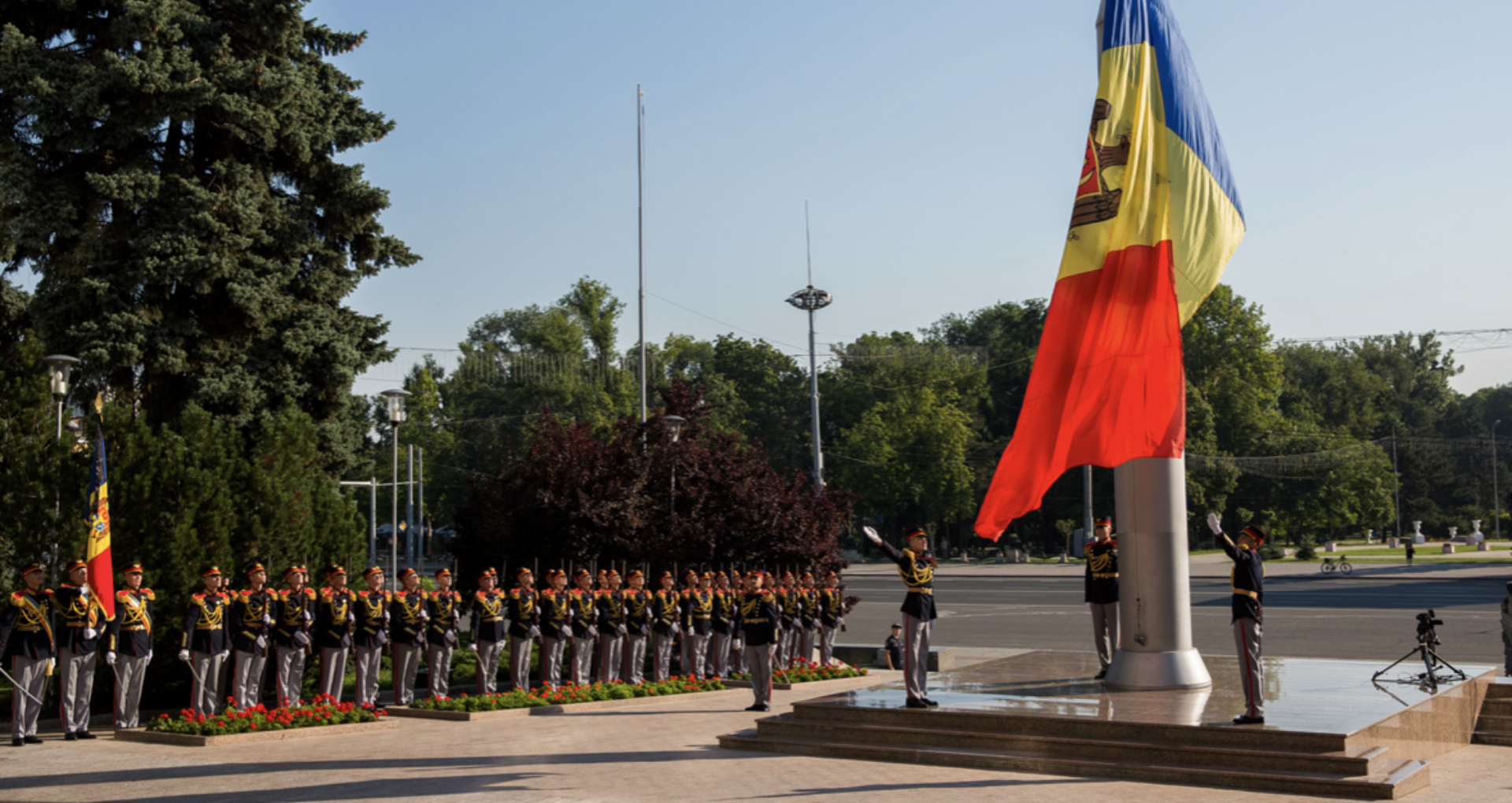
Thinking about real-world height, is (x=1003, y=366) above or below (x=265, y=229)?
above

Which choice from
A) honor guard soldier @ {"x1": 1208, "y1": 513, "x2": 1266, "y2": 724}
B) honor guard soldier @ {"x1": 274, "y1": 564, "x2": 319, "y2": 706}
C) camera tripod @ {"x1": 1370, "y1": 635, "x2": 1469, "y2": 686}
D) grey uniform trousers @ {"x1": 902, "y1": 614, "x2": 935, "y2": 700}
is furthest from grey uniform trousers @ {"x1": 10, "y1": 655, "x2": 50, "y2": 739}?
camera tripod @ {"x1": 1370, "y1": 635, "x2": 1469, "y2": 686}

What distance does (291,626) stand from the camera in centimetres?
1426

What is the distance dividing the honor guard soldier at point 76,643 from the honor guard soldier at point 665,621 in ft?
23.6

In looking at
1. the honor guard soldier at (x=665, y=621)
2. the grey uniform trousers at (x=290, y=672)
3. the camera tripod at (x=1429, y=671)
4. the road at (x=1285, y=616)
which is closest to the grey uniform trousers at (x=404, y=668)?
the grey uniform trousers at (x=290, y=672)

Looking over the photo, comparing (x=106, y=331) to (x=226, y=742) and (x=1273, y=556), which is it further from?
(x=1273, y=556)

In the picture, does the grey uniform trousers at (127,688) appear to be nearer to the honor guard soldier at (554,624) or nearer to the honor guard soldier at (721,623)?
the honor guard soldier at (554,624)

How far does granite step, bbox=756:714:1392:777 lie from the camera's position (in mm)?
9656

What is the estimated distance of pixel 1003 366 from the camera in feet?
278

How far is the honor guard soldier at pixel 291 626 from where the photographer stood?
14.2 meters

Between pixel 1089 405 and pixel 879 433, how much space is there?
58.7 meters

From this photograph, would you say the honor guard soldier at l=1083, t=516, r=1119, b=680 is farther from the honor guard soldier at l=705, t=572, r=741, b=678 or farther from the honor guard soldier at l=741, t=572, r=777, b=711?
the honor guard soldier at l=705, t=572, r=741, b=678

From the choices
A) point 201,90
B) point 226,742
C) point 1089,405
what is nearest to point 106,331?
point 201,90

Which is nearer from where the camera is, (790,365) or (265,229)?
(265,229)

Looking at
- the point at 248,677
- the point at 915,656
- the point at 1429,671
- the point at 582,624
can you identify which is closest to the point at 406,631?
the point at 248,677
